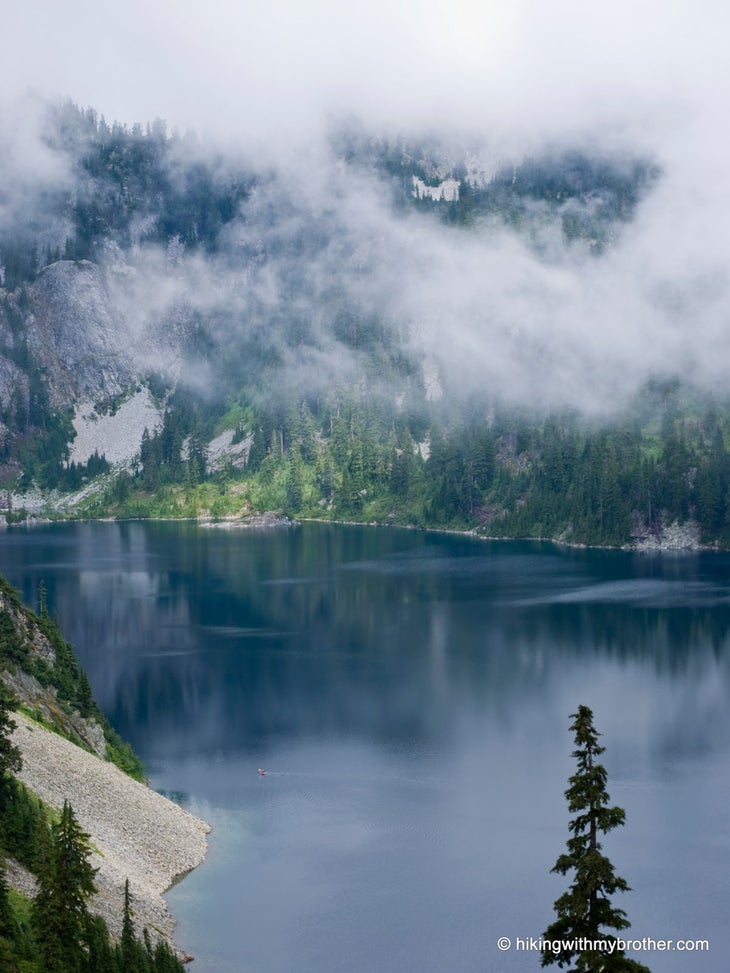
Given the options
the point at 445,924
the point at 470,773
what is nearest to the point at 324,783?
the point at 470,773

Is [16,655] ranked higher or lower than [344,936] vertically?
higher

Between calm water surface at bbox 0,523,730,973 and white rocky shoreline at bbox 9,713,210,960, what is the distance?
159 centimetres

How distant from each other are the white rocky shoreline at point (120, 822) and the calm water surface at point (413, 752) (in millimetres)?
1591

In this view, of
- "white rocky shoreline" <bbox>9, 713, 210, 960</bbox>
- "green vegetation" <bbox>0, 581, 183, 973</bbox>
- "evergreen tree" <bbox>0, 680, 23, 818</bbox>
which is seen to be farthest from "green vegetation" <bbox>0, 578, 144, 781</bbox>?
"green vegetation" <bbox>0, 581, 183, 973</bbox>

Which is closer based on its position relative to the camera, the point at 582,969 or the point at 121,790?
the point at 582,969

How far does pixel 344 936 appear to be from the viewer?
209 ft

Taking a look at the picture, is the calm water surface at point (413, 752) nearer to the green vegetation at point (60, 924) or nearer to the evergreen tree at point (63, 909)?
the green vegetation at point (60, 924)

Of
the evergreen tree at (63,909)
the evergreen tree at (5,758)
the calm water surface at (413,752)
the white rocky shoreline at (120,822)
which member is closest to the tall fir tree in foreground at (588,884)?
the evergreen tree at (63,909)

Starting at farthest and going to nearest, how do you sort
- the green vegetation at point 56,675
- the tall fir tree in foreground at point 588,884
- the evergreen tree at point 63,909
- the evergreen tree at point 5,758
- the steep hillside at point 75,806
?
the green vegetation at point 56,675 → the evergreen tree at point 5,758 → the steep hillside at point 75,806 → the evergreen tree at point 63,909 → the tall fir tree in foreground at point 588,884

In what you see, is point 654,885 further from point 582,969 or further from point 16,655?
point 16,655

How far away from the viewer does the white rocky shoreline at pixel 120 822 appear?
2522 inches

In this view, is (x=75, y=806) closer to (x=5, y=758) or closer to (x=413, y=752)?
(x=5, y=758)

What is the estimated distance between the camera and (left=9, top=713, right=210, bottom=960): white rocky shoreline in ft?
210

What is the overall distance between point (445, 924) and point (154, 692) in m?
56.7
